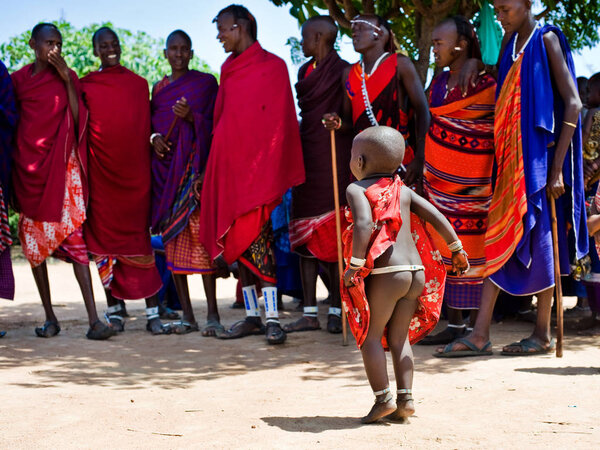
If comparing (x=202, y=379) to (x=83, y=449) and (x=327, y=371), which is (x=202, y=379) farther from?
(x=83, y=449)

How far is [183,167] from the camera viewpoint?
6707 millimetres

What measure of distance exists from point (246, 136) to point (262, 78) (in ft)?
1.69

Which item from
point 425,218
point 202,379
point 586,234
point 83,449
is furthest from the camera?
point 586,234

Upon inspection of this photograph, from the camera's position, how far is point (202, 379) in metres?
4.94

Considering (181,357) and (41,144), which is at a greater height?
(41,144)

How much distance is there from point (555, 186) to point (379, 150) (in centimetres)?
195

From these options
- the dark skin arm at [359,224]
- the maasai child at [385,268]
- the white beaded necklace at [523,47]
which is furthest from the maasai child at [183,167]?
the dark skin arm at [359,224]

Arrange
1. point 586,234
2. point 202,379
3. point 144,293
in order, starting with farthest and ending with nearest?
point 144,293 → point 586,234 → point 202,379

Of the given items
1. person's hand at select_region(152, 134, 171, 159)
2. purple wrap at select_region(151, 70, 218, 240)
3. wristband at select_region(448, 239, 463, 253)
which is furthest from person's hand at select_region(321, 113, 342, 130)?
wristband at select_region(448, 239, 463, 253)

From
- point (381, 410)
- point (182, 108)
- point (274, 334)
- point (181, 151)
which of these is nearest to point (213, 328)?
point (274, 334)

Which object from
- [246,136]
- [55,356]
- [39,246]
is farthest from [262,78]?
[55,356]

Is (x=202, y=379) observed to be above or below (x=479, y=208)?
below

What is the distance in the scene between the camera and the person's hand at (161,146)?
6.75 metres

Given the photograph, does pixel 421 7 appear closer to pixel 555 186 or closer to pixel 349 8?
pixel 349 8
